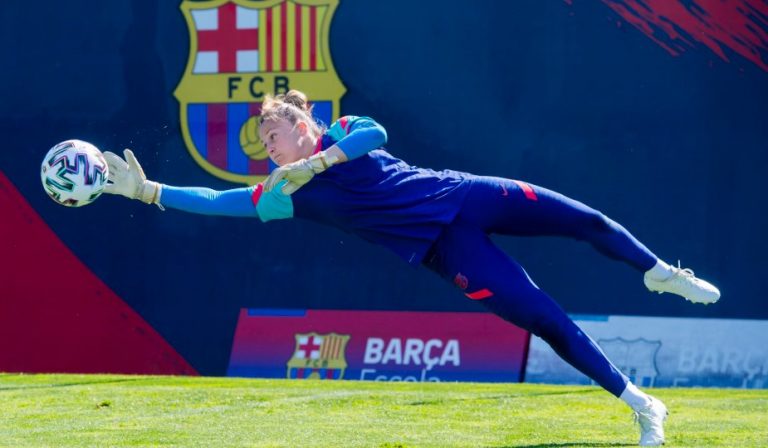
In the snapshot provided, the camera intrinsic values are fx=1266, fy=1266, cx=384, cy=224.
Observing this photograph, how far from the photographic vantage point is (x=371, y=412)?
614 centimetres

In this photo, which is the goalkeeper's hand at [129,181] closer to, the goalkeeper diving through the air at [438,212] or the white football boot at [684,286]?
the goalkeeper diving through the air at [438,212]

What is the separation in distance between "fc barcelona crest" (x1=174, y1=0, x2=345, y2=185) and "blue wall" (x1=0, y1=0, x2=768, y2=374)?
0.11m

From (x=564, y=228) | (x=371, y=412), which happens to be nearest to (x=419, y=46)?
(x=371, y=412)

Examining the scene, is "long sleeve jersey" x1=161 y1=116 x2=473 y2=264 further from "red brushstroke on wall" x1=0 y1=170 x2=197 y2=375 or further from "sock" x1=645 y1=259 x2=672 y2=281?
"red brushstroke on wall" x1=0 y1=170 x2=197 y2=375

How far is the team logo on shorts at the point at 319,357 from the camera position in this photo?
29.8 ft

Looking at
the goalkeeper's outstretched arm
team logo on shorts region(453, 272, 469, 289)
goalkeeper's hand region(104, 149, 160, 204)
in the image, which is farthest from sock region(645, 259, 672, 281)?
goalkeeper's hand region(104, 149, 160, 204)

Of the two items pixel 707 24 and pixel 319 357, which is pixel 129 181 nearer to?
pixel 319 357

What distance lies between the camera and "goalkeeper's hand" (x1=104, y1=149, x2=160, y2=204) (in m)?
5.26

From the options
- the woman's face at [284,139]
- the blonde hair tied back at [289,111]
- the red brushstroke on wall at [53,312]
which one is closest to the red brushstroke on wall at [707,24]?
the blonde hair tied back at [289,111]

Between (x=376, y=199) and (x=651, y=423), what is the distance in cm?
139

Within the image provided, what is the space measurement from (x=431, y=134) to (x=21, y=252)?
326cm

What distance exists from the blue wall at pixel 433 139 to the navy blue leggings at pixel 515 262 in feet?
12.0

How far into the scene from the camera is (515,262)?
5023 millimetres

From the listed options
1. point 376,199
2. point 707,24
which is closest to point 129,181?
point 376,199
